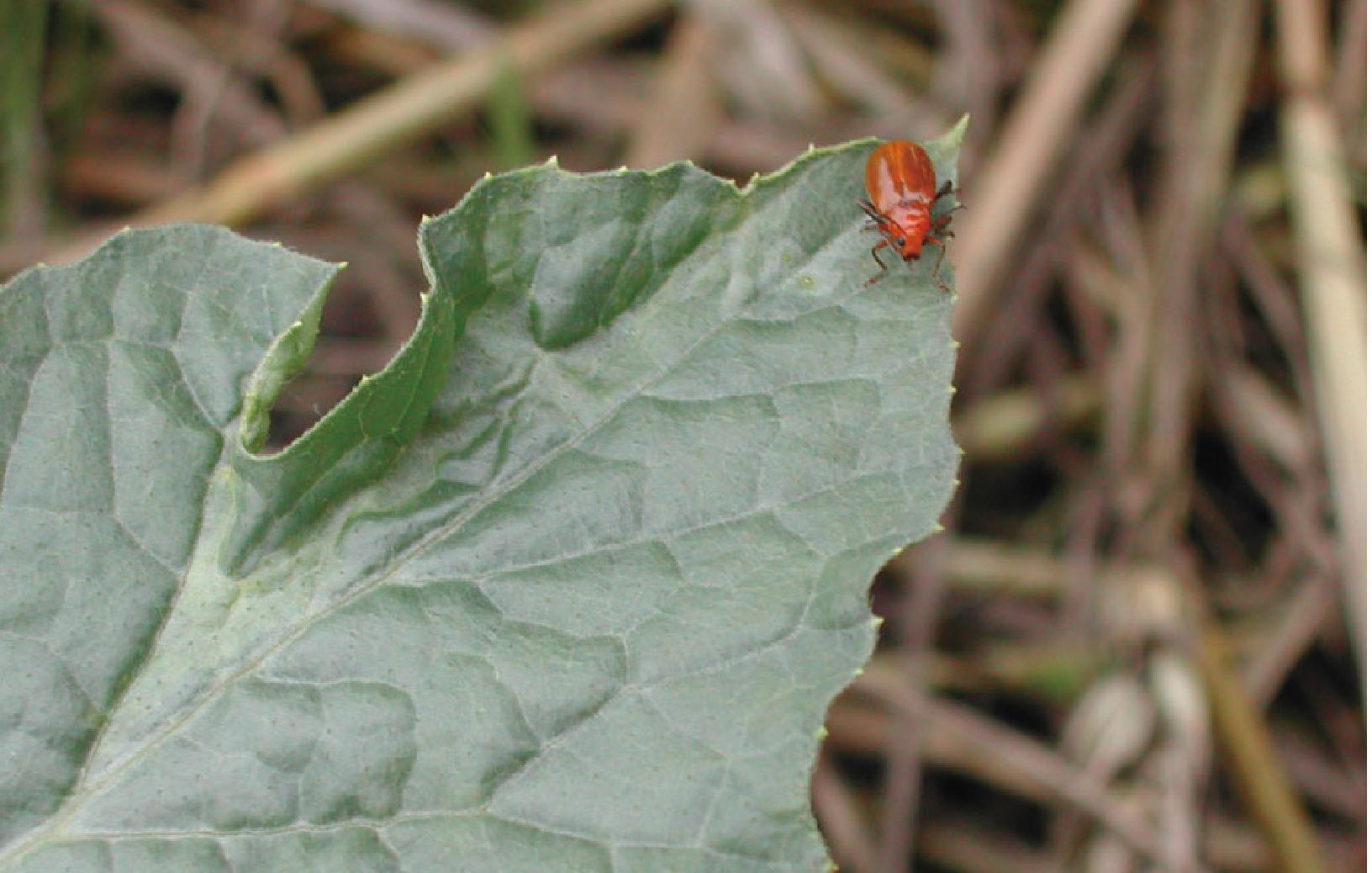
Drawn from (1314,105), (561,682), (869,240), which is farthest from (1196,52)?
(561,682)

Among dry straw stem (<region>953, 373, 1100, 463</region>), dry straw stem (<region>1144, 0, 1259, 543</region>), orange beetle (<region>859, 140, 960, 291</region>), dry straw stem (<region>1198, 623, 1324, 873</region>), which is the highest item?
orange beetle (<region>859, 140, 960, 291</region>)

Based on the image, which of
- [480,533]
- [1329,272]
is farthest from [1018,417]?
[480,533]

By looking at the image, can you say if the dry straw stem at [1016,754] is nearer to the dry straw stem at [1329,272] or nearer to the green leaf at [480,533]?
the dry straw stem at [1329,272]

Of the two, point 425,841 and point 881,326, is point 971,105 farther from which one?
point 425,841

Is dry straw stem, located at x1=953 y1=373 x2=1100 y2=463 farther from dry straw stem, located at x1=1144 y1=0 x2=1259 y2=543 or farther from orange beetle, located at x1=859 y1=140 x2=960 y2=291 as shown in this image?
orange beetle, located at x1=859 y1=140 x2=960 y2=291

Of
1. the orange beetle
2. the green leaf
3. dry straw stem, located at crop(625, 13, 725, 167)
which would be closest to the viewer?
the green leaf

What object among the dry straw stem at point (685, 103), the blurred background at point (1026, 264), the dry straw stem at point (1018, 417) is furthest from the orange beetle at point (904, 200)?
the dry straw stem at point (685, 103)

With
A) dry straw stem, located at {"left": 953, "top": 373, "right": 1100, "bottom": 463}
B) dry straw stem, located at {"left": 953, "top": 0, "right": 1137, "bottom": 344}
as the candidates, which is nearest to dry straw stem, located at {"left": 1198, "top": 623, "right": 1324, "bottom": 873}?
dry straw stem, located at {"left": 953, "top": 373, "right": 1100, "bottom": 463}
